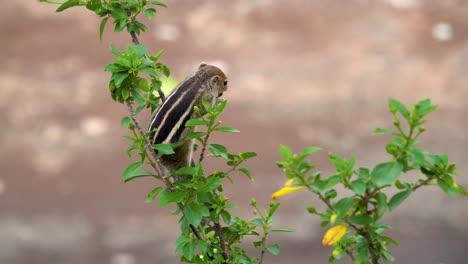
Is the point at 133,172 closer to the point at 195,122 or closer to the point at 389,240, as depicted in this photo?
the point at 195,122

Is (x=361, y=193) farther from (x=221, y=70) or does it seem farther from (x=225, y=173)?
(x=221, y=70)

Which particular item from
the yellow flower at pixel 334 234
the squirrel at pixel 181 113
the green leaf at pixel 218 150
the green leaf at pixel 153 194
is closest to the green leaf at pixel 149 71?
the squirrel at pixel 181 113

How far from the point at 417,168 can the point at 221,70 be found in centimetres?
258

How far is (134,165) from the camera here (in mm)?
3764

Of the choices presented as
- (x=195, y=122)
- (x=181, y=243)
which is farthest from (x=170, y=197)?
(x=195, y=122)


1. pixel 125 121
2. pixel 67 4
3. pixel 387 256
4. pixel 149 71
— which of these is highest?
pixel 67 4

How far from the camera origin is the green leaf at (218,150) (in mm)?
3818

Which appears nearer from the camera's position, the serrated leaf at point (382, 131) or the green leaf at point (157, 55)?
the serrated leaf at point (382, 131)

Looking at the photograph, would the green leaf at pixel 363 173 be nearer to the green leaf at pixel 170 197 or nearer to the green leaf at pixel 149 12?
the green leaf at pixel 170 197

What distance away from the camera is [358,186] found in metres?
2.90

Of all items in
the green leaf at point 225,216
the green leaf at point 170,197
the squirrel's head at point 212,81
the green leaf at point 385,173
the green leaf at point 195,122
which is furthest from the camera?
the squirrel's head at point 212,81

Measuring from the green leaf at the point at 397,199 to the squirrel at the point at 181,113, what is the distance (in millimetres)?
1625

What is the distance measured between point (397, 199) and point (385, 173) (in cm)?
22

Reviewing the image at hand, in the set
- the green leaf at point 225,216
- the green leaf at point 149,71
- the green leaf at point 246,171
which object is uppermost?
the green leaf at point 149,71
